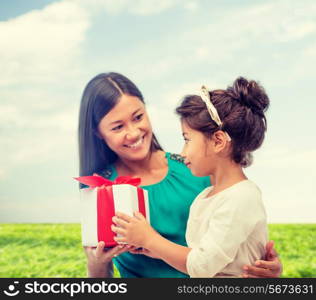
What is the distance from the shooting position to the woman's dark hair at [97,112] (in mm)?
1525

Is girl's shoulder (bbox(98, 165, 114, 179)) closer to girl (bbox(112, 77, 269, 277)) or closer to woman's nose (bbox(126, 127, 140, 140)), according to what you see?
woman's nose (bbox(126, 127, 140, 140))

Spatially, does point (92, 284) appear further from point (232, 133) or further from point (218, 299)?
point (232, 133)

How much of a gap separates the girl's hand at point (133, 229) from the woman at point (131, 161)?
0.34 ft

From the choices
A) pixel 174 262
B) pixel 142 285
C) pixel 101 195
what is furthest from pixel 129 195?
pixel 142 285

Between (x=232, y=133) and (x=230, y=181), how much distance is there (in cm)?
12

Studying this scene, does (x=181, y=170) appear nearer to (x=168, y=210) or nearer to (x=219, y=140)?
(x=168, y=210)

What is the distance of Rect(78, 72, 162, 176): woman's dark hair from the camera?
1.53m

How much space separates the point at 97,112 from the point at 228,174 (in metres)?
0.42

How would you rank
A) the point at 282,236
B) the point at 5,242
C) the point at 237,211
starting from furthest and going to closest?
the point at 5,242
the point at 282,236
the point at 237,211

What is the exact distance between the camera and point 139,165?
1.63 meters

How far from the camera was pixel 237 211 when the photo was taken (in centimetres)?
131

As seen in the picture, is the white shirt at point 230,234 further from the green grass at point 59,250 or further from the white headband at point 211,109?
the green grass at point 59,250

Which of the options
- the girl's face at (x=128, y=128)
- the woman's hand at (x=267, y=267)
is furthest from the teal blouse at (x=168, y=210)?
the woman's hand at (x=267, y=267)

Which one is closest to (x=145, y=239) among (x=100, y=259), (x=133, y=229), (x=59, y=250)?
(x=133, y=229)
